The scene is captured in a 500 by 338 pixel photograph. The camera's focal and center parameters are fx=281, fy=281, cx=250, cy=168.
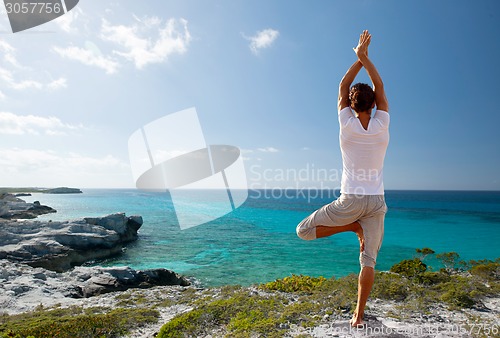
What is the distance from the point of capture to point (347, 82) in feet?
12.7

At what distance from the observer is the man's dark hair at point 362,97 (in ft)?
12.1

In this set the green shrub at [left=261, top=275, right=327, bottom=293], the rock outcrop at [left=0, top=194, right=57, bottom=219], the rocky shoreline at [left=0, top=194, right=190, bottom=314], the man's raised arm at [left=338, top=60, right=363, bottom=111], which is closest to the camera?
the man's raised arm at [left=338, top=60, right=363, bottom=111]

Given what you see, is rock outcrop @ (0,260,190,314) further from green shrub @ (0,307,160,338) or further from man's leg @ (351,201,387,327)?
man's leg @ (351,201,387,327)

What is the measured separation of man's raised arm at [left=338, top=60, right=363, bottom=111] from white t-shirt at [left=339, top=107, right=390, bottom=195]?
147 millimetres

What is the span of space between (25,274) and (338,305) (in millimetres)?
20728

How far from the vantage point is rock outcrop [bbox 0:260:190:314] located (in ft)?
45.0

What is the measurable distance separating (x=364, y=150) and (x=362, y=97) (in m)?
0.70

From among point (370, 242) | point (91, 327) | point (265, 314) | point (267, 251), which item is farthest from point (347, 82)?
point (267, 251)

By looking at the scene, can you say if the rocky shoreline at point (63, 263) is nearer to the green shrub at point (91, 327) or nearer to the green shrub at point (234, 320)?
the green shrub at point (91, 327)

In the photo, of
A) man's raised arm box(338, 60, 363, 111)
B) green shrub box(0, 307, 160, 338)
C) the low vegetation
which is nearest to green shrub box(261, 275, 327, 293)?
the low vegetation

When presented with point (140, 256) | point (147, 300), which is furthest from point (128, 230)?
point (147, 300)

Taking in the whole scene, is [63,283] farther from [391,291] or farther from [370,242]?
[370,242]

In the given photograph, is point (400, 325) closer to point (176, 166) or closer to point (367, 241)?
point (367, 241)

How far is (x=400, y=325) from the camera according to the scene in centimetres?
495
